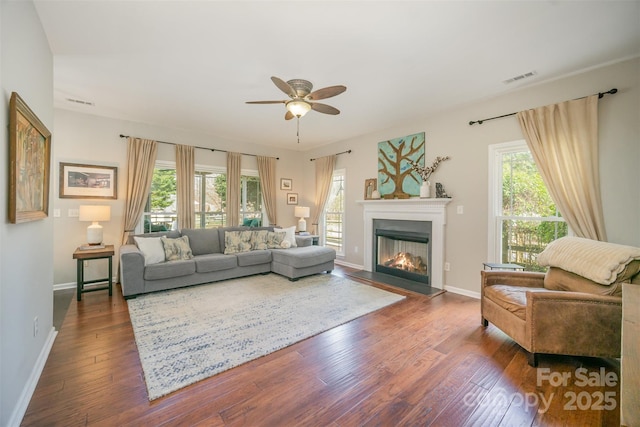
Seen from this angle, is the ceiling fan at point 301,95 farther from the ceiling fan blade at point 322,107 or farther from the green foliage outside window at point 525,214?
the green foliage outside window at point 525,214

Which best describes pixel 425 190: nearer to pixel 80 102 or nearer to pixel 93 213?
pixel 93 213

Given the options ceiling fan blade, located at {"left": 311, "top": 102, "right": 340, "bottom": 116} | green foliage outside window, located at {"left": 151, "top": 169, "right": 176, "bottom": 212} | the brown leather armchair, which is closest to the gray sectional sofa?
green foliage outside window, located at {"left": 151, "top": 169, "right": 176, "bottom": 212}

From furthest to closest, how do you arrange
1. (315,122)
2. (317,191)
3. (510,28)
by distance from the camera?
(317,191), (315,122), (510,28)

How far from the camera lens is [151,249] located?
3.92 meters

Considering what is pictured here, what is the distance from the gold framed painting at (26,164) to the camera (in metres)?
1.47

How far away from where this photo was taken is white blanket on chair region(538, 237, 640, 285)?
2.04m

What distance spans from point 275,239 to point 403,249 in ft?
7.90

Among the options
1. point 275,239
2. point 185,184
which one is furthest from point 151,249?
point 275,239

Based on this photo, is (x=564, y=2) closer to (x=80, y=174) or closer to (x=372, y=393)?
(x=372, y=393)

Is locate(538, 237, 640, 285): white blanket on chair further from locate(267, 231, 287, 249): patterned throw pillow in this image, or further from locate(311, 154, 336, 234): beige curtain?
locate(311, 154, 336, 234): beige curtain

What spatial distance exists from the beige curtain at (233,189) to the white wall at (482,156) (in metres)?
2.27

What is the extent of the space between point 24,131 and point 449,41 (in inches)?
128

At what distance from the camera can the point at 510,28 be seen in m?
2.23

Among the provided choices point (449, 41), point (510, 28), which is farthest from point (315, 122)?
point (510, 28)
